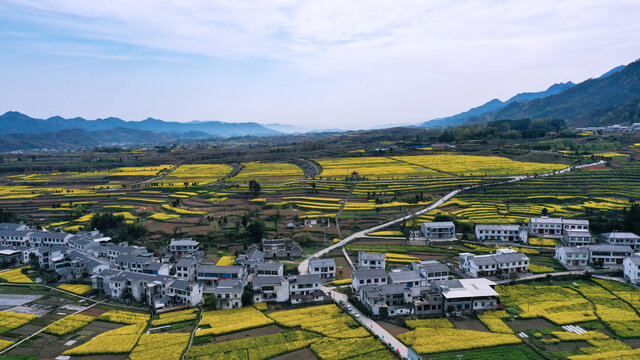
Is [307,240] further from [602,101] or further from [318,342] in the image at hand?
[602,101]

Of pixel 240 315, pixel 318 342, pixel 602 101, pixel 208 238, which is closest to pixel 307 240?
pixel 208 238

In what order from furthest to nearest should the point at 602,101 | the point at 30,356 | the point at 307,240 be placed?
1. the point at 602,101
2. the point at 307,240
3. the point at 30,356

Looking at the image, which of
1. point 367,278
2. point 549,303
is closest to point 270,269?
point 367,278

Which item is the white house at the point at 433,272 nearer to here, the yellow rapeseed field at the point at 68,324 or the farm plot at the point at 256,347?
the farm plot at the point at 256,347

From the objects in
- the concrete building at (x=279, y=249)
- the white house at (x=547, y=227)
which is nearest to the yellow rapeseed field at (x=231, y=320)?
the concrete building at (x=279, y=249)

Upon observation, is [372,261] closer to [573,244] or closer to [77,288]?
[573,244]

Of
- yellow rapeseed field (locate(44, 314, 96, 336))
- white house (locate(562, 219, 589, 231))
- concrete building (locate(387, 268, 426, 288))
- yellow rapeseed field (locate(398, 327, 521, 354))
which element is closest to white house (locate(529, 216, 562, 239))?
white house (locate(562, 219, 589, 231))

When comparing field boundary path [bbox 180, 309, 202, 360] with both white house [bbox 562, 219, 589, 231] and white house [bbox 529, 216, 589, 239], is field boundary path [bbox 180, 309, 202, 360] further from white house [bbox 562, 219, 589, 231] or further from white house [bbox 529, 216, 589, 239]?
white house [bbox 562, 219, 589, 231]
